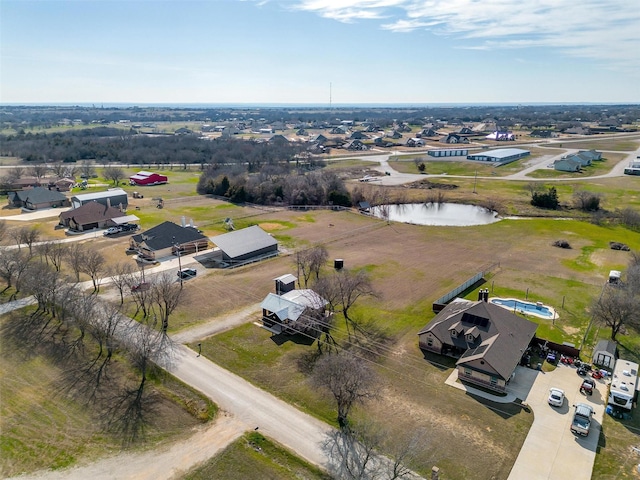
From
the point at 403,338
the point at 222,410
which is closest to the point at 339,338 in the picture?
the point at 403,338

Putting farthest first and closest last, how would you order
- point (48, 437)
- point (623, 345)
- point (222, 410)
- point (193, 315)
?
point (193, 315), point (623, 345), point (222, 410), point (48, 437)

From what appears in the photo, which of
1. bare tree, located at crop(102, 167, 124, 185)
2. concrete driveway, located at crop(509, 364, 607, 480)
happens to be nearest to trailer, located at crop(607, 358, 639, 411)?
concrete driveway, located at crop(509, 364, 607, 480)

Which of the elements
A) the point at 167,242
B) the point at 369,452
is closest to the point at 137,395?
the point at 369,452

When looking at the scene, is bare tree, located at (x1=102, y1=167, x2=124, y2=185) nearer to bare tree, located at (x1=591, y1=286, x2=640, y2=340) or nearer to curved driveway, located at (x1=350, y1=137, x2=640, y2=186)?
curved driveway, located at (x1=350, y1=137, x2=640, y2=186)

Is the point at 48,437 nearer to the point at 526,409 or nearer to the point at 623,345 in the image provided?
the point at 526,409

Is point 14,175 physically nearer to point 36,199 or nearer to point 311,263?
point 36,199
